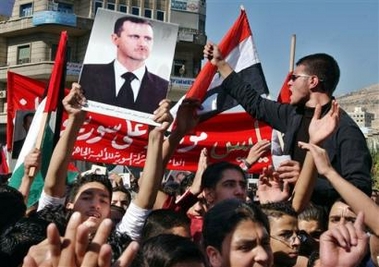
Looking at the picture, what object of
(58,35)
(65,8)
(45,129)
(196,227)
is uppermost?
(65,8)

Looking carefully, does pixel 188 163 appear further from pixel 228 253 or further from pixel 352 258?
pixel 352 258

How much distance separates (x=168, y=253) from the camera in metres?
2.60

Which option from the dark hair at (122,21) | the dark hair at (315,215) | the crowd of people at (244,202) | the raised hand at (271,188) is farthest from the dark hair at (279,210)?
the dark hair at (122,21)

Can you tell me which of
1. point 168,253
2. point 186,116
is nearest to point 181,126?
point 186,116

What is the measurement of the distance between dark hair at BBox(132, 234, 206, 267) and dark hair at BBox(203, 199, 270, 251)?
341 millimetres

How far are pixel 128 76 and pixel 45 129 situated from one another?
0.81 m

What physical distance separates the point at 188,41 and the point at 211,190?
112 feet

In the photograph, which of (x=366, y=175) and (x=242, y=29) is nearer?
(x=366, y=175)

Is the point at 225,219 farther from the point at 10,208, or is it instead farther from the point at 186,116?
the point at 186,116

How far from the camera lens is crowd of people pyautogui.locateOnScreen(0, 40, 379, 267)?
Answer: 2.63m

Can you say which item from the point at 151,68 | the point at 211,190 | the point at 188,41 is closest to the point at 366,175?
the point at 211,190

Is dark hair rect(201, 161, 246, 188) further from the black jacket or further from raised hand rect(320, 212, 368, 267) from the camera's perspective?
raised hand rect(320, 212, 368, 267)

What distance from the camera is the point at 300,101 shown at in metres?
3.78

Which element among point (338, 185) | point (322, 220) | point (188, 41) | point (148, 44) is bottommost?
point (322, 220)
